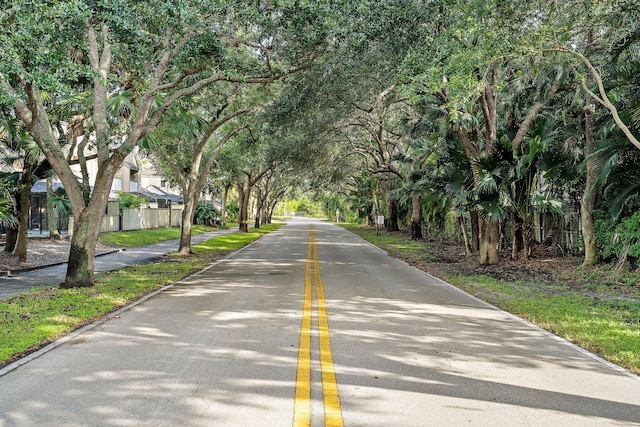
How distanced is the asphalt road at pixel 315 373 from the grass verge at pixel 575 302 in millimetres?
452

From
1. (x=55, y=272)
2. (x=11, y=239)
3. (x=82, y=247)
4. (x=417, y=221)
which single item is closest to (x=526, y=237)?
(x=82, y=247)

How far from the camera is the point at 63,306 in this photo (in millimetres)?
9109

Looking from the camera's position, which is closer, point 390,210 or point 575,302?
point 575,302

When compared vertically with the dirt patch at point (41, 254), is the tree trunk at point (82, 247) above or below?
above

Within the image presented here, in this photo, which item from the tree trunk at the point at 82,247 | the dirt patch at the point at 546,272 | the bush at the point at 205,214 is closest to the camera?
the tree trunk at the point at 82,247

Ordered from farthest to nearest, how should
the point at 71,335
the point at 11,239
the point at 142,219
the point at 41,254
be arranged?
1. the point at 142,219
2. the point at 41,254
3. the point at 11,239
4. the point at 71,335

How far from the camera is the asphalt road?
4367 mm

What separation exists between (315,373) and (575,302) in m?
6.89

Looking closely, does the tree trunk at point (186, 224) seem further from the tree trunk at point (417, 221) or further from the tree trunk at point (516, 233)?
the tree trunk at point (417, 221)

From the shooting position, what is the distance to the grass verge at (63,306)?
6801 millimetres

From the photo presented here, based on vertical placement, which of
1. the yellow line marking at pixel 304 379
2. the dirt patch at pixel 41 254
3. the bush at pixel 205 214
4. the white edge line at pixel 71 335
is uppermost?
the bush at pixel 205 214

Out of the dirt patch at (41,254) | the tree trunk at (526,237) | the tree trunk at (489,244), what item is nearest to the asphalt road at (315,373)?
the tree trunk at (489,244)

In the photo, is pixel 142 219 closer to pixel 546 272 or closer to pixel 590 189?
pixel 546 272

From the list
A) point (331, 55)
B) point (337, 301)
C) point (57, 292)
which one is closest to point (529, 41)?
point (331, 55)
